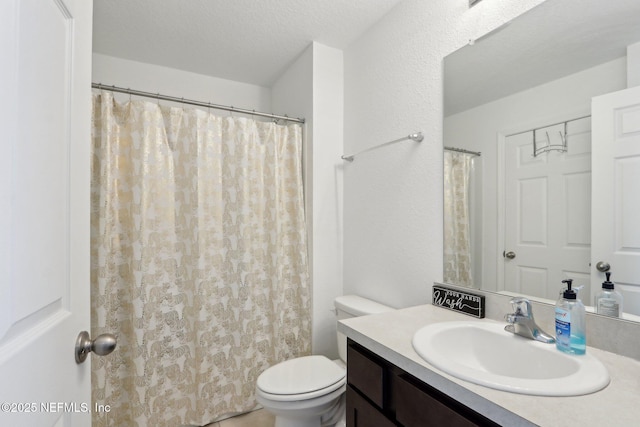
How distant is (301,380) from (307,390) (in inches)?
3.4

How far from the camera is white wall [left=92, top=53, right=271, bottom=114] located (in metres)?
2.14

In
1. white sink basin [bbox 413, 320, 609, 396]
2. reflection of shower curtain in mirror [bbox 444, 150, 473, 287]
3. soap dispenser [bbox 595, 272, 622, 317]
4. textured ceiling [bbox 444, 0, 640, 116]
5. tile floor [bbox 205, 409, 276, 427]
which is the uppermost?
textured ceiling [bbox 444, 0, 640, 116]

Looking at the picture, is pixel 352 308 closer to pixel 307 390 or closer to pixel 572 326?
pixel 307 390

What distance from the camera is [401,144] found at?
158 cm

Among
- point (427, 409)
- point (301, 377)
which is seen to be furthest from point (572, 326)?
point (301, 377)

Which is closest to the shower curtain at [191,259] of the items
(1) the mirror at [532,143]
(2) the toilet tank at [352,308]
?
(2) the toilet tank at [352,308]

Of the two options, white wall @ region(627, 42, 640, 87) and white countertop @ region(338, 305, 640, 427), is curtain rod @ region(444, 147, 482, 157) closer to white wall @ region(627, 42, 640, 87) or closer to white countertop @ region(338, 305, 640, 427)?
white wall @ region(627, 42, 640, 87)

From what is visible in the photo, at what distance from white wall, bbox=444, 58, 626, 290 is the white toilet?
0.66 metres

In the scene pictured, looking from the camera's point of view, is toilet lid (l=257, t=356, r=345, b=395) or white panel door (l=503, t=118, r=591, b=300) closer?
white panel door (l=503, t=118, r=591, b=300)

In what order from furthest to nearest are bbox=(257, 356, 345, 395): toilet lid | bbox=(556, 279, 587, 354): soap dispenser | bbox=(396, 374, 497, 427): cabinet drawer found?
bbox=(257, 356, 345, 395): toilet lid < bbox=(556, 279, 587, 354): soap dispenser < bbox=(396, 374, 497, 427): cabinet drawer

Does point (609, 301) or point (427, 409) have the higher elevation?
point (609, 301)

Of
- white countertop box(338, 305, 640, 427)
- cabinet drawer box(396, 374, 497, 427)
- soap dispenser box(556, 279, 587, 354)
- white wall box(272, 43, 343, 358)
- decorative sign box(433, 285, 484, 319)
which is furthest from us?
white wall box(272, 43, 343, 358)

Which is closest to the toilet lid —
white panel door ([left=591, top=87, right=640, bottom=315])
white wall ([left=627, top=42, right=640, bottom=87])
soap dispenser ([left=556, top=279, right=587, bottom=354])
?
soap dispenser ([left=556, top=279, right=587, bottom=354])

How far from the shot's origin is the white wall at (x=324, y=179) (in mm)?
2012
